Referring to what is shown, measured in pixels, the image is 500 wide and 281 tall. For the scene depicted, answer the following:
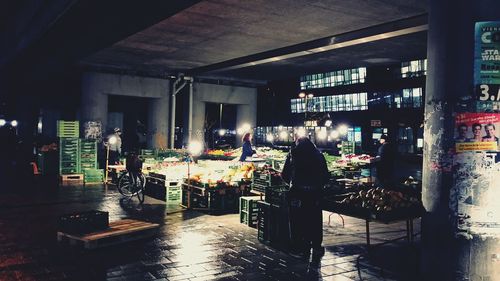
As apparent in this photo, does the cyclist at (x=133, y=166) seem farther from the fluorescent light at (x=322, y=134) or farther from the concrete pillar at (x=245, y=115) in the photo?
the fluorescent light at (x=322, y=134)

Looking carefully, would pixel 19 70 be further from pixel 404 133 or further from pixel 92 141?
pixel 404 133

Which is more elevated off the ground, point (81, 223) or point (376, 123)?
point (376, 123)

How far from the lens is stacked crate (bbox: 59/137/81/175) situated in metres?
17.3

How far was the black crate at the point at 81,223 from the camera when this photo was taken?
7.79m

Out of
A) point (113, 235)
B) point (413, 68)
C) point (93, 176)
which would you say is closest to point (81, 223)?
point (113, 235)

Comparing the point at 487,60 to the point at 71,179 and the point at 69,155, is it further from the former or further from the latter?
the point at 69,155

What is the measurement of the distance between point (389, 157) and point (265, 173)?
349 cm

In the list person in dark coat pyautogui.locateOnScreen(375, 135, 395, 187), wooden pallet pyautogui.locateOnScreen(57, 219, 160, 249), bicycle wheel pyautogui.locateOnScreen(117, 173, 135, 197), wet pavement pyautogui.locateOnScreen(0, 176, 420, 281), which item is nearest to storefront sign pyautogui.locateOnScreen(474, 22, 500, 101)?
wet pavement pyautogui.locateOnScreen(0, 176, 420, 281)

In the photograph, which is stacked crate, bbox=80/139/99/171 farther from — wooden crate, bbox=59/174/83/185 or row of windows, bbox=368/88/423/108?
row of windows, bbox=368/88/423/108

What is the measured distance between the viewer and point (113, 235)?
7.70m

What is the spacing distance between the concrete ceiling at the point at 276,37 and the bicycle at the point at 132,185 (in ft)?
17.5

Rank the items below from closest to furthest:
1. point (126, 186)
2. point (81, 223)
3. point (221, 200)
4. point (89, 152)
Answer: point (81, 223) → point (221, 200) → point (126, 186) → point (89, 152)

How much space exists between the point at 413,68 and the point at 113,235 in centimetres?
4268

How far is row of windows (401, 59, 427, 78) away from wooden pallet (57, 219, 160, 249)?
40415 millimetres
